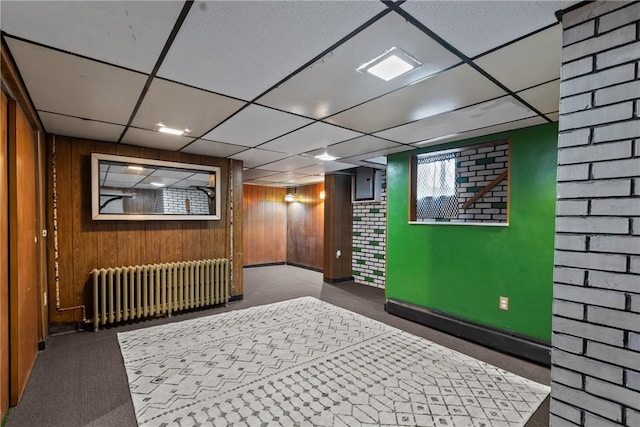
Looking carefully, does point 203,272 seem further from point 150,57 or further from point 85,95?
point 150,57

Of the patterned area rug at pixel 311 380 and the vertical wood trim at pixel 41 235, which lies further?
the vertical wood trim at pixel 41 235

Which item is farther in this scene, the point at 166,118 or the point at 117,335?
the point at 117,335

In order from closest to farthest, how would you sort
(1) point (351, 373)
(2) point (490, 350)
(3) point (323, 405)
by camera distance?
(3) point (323, 405) < (1) point (351, 373) < (2) point (490, 350)

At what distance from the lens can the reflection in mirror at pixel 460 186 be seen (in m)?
3.63

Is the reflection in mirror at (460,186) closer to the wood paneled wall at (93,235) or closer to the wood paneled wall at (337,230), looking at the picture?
the wood paneled wall at (337,230)

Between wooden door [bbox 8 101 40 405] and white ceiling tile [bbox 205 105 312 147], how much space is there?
4.96 feet

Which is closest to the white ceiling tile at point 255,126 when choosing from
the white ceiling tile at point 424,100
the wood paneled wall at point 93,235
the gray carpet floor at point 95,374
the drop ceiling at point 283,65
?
the drop ceiling at point 283,65

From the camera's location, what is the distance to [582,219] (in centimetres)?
128

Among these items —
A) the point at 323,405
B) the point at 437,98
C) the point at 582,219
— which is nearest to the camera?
the point at 582,219

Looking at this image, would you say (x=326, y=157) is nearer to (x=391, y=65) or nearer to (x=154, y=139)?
(x=154, y=139)

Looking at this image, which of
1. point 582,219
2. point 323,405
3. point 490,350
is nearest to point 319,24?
point 582,219

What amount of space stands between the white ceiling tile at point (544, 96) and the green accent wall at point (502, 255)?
0.55 m

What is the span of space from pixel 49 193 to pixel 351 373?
3.82 metres

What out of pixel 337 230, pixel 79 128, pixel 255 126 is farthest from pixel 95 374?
pixel 337 230
